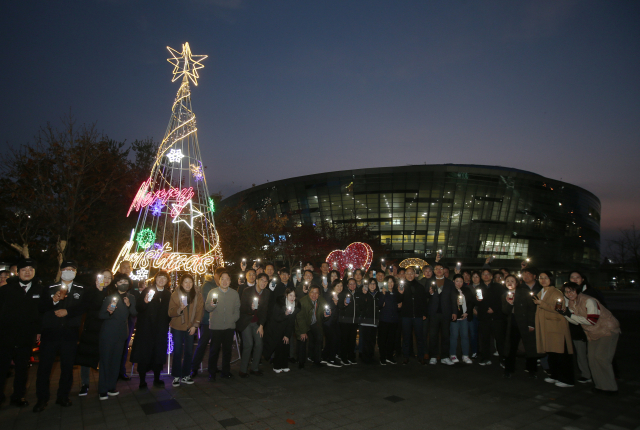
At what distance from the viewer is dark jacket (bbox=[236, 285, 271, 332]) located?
22.1 ft

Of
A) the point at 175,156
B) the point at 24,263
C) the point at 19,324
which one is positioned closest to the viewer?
the point at 19,324

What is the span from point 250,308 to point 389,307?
3039 mm

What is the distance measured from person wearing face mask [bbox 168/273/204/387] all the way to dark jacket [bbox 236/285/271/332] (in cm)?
73

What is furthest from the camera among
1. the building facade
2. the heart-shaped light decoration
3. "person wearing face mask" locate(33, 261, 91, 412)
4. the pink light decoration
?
the building facade

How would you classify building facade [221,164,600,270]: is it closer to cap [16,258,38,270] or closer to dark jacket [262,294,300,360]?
dark jacket [262,294,300,360]

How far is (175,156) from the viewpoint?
11.4 m

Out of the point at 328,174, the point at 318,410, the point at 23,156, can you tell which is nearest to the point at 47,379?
the point at 318,410

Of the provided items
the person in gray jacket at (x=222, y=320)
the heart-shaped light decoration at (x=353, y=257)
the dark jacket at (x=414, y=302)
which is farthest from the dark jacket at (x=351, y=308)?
the heart-shaped light decoration at (x=353, y=257)

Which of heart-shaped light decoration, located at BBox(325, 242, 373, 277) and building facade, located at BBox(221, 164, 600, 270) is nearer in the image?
heart-shaped light decoration, located at BBox(325, 242, 373, 277)

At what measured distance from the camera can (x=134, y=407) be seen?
4.96m

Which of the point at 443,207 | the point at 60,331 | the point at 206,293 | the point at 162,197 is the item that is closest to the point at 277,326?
the point at 206,293

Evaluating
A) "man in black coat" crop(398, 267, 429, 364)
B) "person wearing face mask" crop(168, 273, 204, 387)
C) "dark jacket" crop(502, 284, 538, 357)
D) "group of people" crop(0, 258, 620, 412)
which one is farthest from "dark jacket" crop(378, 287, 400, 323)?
"person wearing face mask" crop(168, 273, 204, 387)

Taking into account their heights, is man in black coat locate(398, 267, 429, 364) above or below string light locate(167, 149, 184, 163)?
below

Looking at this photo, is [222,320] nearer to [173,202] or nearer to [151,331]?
[151,331]
